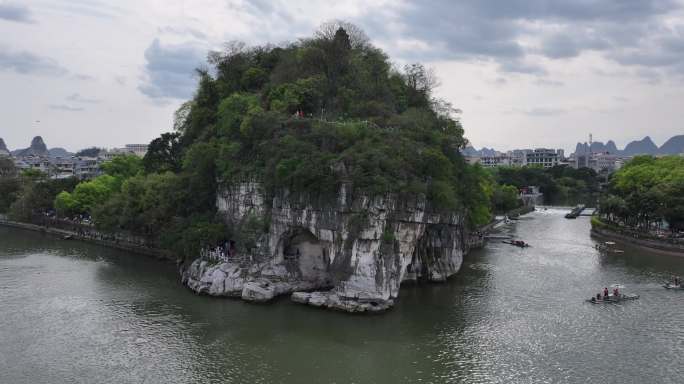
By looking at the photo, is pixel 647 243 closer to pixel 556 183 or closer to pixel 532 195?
pixel 532 195

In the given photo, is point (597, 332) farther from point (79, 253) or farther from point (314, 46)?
point (79, 253)

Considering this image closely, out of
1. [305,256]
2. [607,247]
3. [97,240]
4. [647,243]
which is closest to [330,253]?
[305,256]

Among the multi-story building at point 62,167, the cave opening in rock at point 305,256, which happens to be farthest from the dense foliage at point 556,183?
the multi-story building at point 62,167

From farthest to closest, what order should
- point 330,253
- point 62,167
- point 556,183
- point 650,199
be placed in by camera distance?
point 556,183 < point 62,167 < point 650,199 < point 330,253

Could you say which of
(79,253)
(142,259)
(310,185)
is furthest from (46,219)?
(310,185)

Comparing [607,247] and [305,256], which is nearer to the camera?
[305,256]
